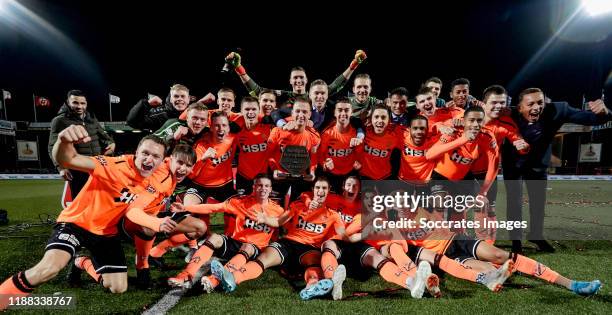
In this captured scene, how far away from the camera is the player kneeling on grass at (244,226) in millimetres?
3842

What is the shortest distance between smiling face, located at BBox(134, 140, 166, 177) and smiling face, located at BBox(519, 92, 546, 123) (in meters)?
4.92

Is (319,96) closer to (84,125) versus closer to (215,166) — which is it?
(215,166)

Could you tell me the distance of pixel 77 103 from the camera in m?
5.32

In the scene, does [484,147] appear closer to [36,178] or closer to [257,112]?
[257,112]

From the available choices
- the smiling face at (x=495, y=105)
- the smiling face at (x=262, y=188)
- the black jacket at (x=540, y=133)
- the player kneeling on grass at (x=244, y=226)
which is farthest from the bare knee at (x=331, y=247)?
the black jacket at (x=540, y=133)

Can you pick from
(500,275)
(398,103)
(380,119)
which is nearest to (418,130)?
(380,119)

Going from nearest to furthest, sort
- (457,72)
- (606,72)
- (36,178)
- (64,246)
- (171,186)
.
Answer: (64,246), (171,186), (36,178), (606,72), (457,72)

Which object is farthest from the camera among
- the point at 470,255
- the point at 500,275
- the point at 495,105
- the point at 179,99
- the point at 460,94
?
the point at 460,94

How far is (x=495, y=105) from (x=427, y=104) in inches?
36.3

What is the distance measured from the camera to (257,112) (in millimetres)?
4988

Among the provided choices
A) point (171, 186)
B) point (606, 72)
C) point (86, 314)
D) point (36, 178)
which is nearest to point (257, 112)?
point (171, 186)

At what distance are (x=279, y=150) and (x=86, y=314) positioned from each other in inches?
118

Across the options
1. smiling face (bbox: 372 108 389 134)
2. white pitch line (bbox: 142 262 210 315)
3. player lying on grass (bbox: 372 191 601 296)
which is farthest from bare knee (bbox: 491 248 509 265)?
white pitch line (bbox: 142 262 210 315)

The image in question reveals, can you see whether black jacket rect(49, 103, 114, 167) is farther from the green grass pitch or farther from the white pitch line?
the white pitch line
